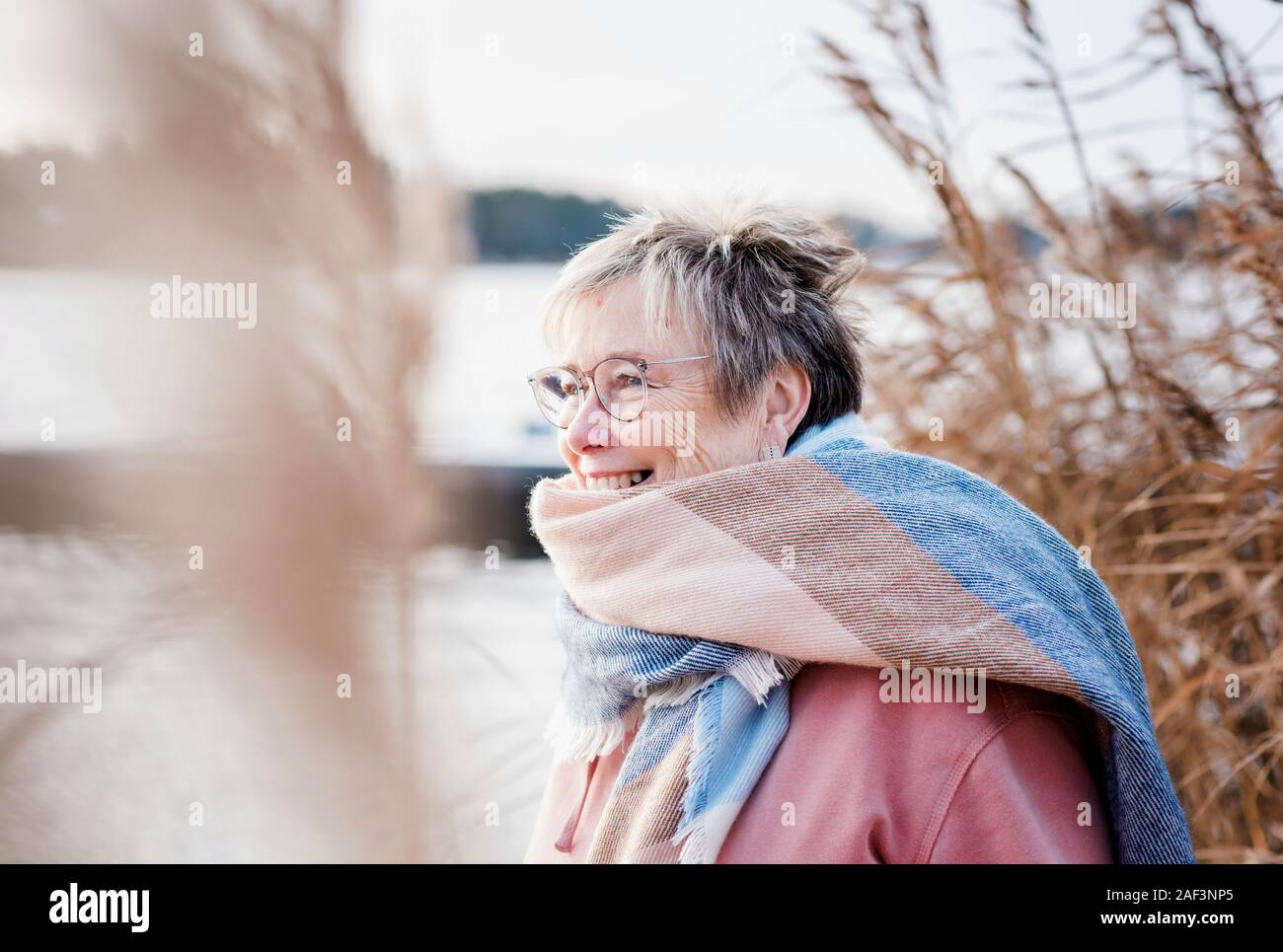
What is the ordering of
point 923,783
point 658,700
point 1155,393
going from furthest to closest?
point 1155,393 → point 658,700 → point 923,783

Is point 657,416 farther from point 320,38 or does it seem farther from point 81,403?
point 81,403

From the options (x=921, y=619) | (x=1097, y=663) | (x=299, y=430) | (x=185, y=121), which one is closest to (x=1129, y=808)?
(x=1097, y=663)

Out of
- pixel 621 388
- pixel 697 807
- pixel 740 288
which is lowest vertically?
pixel 697 807

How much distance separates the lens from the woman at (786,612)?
92cm

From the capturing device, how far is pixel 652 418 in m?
1.08

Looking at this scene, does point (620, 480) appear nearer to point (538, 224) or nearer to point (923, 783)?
point (923, 783)

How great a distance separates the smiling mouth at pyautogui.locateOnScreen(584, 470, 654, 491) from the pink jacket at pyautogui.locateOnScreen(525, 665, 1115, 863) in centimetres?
29

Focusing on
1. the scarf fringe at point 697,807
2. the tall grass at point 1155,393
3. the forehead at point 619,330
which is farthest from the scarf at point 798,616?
the tall grass at point 1155,393

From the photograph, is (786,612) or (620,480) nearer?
(786,612)

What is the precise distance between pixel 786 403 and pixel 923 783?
1.41 feet

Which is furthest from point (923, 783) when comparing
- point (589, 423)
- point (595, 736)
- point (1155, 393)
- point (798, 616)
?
point (1155, 393)

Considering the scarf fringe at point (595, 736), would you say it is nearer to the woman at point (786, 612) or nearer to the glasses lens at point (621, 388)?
the woman at point (786, 612)

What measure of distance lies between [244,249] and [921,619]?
96 cm
